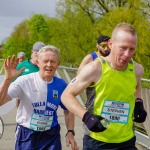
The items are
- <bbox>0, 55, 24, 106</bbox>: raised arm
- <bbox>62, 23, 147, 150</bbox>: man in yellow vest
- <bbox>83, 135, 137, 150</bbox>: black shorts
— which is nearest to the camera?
<bbox>62, 23, 147, 150</bbox>: man in yellow vest

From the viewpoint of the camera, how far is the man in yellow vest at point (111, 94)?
3.51m

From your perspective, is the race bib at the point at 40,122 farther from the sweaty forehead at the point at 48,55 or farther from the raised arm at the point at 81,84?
the raised arm at the point at 81,84

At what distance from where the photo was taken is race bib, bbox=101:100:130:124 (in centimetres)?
365

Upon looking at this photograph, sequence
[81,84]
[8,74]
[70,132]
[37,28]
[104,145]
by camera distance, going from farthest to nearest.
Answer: [37,28], [70,132], [8,74], [104,145], [81,84]

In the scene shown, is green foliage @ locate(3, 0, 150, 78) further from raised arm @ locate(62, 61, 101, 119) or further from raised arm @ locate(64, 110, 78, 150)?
raised arm @ locate(62, 61, 101, 119)

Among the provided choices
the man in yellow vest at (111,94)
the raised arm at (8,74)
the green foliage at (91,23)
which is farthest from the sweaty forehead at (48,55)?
the green foliage at (91,23)

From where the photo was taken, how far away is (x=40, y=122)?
14.5ft

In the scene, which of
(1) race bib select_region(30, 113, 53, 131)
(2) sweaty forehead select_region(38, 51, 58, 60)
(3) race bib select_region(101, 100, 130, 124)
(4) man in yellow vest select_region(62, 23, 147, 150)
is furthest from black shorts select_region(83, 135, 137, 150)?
(2) sweaty forehead select_region(38, 51, 58, 60)

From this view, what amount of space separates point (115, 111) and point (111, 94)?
0.54 feet

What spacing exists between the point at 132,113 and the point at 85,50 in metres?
34.2

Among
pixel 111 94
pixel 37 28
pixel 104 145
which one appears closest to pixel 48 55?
pixel 111 94

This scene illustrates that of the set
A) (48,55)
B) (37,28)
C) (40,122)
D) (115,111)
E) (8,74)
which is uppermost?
(37,28)

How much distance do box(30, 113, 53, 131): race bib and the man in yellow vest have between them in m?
0.73

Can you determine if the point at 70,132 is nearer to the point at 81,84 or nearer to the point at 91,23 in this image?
the point at 81,84
